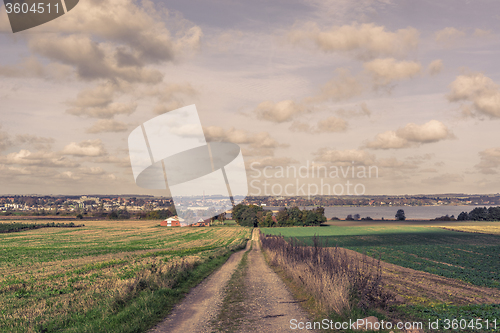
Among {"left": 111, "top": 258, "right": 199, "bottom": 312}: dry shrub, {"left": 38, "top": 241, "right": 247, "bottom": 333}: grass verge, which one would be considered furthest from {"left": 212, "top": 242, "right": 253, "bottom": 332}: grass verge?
{"left": 111, "top": 258, "right": 199, "bottom": 312}: dry shrub

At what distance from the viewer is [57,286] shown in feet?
58.4

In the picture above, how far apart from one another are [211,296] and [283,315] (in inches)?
171

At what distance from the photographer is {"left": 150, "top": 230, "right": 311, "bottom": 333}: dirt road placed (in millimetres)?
9023

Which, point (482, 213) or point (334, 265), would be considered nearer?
point (334, 265)

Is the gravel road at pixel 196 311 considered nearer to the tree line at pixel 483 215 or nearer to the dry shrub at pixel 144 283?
the dry shrub at pixel 144 283

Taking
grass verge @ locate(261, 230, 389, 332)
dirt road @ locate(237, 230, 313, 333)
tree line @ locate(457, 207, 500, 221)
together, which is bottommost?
tree line @ locate(457, 207, 500, 221)

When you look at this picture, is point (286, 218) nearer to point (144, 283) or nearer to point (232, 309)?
point (144, 283)

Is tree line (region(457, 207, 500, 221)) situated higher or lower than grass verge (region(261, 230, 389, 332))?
lower

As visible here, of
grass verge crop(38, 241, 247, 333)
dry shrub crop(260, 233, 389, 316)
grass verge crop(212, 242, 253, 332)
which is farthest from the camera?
dry shrub crop(260, 233, 389, 316)

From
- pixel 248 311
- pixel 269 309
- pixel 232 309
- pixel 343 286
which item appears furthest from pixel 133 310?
pixel 343 286

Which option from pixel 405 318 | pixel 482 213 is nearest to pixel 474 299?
pixel 405 318

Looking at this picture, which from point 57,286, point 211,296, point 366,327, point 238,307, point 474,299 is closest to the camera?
point 366,327

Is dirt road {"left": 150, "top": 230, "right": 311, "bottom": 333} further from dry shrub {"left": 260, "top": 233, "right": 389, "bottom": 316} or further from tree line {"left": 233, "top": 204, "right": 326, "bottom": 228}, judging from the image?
tree line {"left": 233, "top": 204, "right": 326, "bottom": 228}

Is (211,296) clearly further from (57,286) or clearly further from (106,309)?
(57,286)
